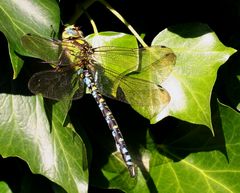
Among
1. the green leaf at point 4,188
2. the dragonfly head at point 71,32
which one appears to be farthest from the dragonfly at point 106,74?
the green leaf at point 4,188

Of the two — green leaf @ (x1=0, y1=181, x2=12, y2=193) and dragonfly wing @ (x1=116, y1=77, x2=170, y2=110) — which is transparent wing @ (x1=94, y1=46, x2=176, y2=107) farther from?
green leaf @ (x1=0, y1=181, x2=12, y2=193)

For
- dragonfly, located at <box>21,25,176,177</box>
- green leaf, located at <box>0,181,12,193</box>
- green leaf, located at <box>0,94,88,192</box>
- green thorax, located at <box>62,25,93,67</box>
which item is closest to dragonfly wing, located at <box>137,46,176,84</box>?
dragonfly, located at <box>21,25,176,177</box>

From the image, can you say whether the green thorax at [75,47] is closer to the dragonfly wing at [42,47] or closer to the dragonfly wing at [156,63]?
→ the dragonfly wing at [42,47]

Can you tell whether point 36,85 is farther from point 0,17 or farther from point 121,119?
point 121,119

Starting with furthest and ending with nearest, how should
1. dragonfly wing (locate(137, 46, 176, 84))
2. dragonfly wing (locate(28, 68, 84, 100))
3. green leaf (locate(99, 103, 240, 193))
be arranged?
green leaf (locate(99, 103, 240, 193)), dragonfly wing (locate(137, 46, 176, 84)), dragonfly wing (locate(28, 68, 84, 100))

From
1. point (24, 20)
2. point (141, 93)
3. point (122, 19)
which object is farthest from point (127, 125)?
point (24, 20)

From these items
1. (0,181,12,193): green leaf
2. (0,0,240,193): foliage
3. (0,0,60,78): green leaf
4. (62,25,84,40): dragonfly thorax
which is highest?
(0,0,60,78): green leaf
